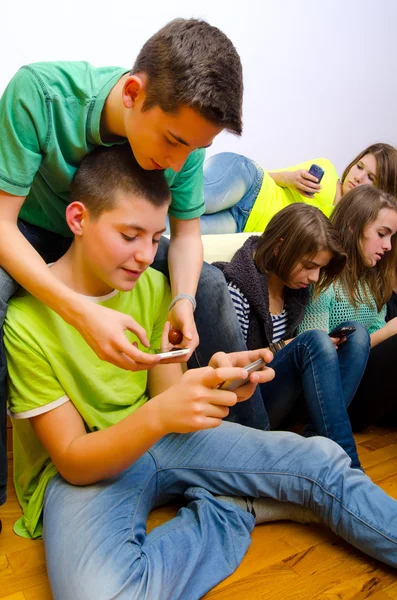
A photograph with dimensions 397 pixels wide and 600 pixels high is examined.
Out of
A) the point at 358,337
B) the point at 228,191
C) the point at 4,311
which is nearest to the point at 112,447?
the point at 4,311

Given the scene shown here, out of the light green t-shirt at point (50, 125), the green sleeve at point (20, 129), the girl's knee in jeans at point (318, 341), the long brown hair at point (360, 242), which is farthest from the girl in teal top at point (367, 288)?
the green sleeve at point (20, 129)

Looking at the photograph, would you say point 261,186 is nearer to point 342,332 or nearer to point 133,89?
point 342,332

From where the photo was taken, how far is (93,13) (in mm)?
1859

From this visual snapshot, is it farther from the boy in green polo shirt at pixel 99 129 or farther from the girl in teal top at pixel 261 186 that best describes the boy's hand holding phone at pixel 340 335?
the girl in teal top at pixel 261 186

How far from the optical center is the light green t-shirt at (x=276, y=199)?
78.8 inches

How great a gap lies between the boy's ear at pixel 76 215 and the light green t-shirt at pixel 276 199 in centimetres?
110

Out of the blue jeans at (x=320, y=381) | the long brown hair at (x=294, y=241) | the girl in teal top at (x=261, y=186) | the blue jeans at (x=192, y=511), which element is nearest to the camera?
the blue jeans at (x=192, y=511)

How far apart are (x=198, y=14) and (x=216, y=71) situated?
4.58ft

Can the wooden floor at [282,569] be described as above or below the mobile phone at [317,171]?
below

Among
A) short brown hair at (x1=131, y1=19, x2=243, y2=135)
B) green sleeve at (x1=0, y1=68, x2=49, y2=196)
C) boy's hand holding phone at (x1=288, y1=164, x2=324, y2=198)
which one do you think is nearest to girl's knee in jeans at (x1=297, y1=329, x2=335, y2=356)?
short brown hair at (x1=131, y1=19, x2=243, y2=135)

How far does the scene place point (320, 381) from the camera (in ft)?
4.12

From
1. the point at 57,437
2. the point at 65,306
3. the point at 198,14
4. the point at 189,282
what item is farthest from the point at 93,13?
the point at 57,437

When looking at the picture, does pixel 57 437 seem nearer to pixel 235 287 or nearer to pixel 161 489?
pixel 161 489

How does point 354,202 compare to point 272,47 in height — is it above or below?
below
